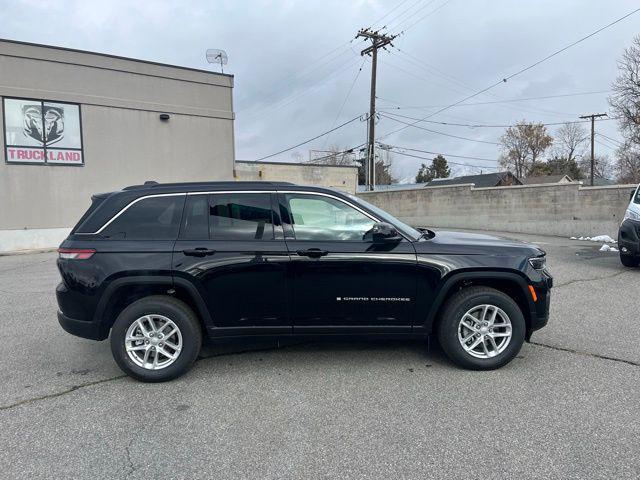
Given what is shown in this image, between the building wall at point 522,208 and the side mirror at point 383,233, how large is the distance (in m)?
15.0

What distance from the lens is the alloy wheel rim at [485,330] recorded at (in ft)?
13.2

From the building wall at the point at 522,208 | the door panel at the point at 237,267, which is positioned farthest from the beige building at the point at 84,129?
the door panel at the point at 237,267

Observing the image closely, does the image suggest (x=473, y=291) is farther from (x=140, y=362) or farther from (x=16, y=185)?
(x=16, y=185)

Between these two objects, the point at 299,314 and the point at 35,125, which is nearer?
the point at 299,314

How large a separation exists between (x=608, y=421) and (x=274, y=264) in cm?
278

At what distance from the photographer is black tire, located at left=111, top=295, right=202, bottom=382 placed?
3887 millimetres

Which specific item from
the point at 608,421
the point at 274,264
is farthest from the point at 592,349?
the point at 274,264

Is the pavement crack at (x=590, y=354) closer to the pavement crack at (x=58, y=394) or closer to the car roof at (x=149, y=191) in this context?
the car roof at (x=149, y=191)

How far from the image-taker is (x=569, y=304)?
6.43m

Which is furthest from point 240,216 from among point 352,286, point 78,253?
point 78,253

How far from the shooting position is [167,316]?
12.8 ft

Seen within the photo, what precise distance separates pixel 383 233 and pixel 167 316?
2.04 m

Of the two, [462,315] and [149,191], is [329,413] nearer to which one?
Result: [462,315]

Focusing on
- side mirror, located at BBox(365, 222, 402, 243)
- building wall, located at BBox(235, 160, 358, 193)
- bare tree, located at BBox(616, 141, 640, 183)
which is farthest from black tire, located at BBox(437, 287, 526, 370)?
bare tree, located at BBox(616, 141, 640, 183)
